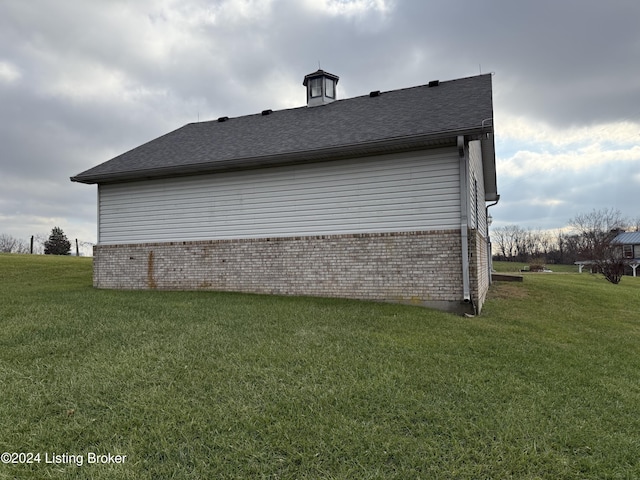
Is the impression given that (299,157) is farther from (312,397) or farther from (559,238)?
(559,238)

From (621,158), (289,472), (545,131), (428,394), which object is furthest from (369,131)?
(621,158)

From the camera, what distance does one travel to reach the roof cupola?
42.3 ft

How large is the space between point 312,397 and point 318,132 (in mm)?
7493

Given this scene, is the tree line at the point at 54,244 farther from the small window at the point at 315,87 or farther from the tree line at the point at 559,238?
the tree line at the point at 559,238

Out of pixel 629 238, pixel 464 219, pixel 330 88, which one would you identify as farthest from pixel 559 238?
pixel 464 219

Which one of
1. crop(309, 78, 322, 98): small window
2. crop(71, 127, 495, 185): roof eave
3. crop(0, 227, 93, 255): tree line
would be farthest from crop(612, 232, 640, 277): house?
crop(0, 227, 93, 255): tree line

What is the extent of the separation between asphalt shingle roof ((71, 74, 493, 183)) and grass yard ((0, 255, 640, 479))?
3.81m

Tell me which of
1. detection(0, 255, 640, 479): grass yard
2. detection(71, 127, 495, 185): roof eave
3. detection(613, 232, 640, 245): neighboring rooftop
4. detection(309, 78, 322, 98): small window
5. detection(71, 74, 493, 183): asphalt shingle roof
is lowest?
detection(0, 255, 640, 479): grass yard

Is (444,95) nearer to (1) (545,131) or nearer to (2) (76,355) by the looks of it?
(1) (545,131)

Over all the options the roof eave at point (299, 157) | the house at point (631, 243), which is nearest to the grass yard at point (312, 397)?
the roof eave at point (299, 157)

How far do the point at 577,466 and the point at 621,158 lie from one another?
18.3 metres

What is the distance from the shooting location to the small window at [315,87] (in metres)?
13.0

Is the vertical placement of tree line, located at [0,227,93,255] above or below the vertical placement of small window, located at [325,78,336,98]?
below

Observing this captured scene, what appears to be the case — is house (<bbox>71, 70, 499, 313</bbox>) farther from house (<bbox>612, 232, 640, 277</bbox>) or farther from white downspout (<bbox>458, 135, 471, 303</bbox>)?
house (<bbox>612, 232, 640, 277</bbox>)
